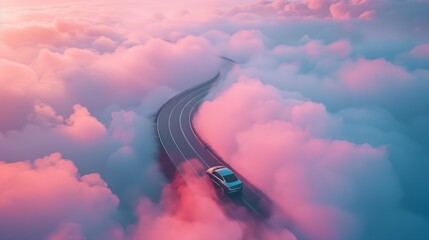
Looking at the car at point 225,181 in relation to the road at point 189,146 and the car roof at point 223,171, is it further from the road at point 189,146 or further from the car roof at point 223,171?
the road at point 189,146

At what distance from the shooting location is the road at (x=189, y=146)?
3084 centimetres

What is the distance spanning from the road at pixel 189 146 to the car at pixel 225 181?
95 cm

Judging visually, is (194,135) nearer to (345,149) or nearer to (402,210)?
(345,149)

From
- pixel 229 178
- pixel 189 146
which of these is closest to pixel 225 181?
pixel 229 178

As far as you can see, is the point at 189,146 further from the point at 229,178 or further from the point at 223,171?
the point at 229,178

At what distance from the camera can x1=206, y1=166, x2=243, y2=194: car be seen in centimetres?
3100

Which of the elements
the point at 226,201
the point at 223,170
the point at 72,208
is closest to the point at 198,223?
the point at 226,201

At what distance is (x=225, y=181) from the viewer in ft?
103

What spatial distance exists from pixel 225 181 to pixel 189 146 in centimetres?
1136

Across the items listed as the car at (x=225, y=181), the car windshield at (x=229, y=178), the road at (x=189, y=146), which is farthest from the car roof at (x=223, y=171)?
the road at (x=189, y=146)

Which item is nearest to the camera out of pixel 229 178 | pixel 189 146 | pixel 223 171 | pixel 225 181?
pixel 225 181

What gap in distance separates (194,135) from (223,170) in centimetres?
1294

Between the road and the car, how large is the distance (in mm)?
946

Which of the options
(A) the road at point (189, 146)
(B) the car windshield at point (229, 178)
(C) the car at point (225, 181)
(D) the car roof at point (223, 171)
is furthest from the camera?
(D) the car roof at point (223, 171)
